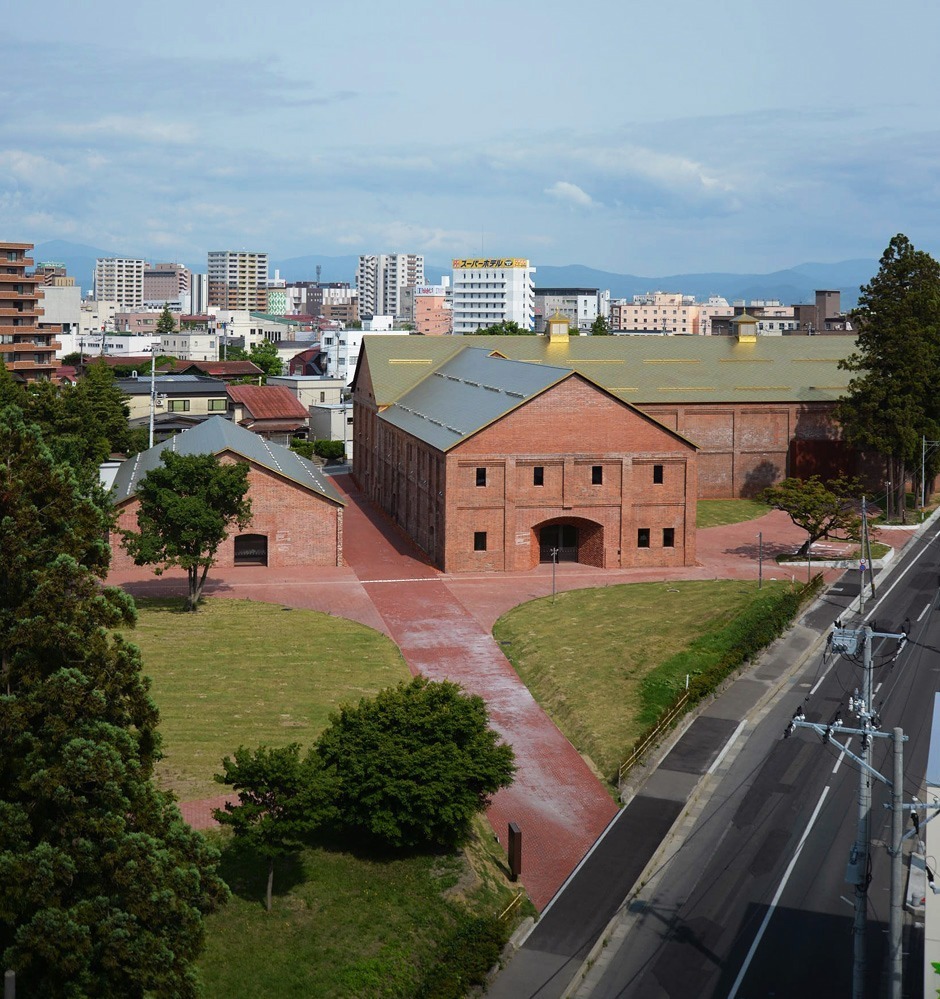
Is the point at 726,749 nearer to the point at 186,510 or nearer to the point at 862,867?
the point at 862,867

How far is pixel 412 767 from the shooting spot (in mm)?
34719

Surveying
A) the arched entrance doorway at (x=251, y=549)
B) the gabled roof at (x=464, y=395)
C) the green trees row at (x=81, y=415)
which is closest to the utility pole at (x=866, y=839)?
the green trees row at (x=81, y=415)

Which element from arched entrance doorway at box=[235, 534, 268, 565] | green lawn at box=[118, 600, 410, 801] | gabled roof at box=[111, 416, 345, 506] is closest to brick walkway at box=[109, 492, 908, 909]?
arched entrance doorway at box=[235, 534, 268, 565]

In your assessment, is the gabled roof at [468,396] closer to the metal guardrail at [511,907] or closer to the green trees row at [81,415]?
the green trees row at [81,415]

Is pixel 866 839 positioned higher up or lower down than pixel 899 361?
lower down

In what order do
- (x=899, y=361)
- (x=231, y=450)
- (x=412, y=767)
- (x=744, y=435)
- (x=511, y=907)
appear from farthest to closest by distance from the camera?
(x=744, y=435), (x=899, y=361), (x=231, y=450), (x=412, y=767), (x=511, y=907)

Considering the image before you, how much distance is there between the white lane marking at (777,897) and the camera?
Result: 30.4 metres

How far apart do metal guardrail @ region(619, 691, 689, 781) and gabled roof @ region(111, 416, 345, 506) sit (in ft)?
95.9

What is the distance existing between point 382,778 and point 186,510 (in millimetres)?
26189

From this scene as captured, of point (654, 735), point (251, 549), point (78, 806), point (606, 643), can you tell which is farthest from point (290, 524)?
point (78, 806)

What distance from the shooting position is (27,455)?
27.8m

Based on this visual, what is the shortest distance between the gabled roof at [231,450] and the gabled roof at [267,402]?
28.7 meters

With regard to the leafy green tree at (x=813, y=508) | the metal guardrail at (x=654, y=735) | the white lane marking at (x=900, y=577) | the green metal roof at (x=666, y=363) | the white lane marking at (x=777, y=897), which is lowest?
the white lane marking at (x=777, y=897)

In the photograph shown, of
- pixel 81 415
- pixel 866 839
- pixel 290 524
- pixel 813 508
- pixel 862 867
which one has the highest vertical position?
pixel 81 415
